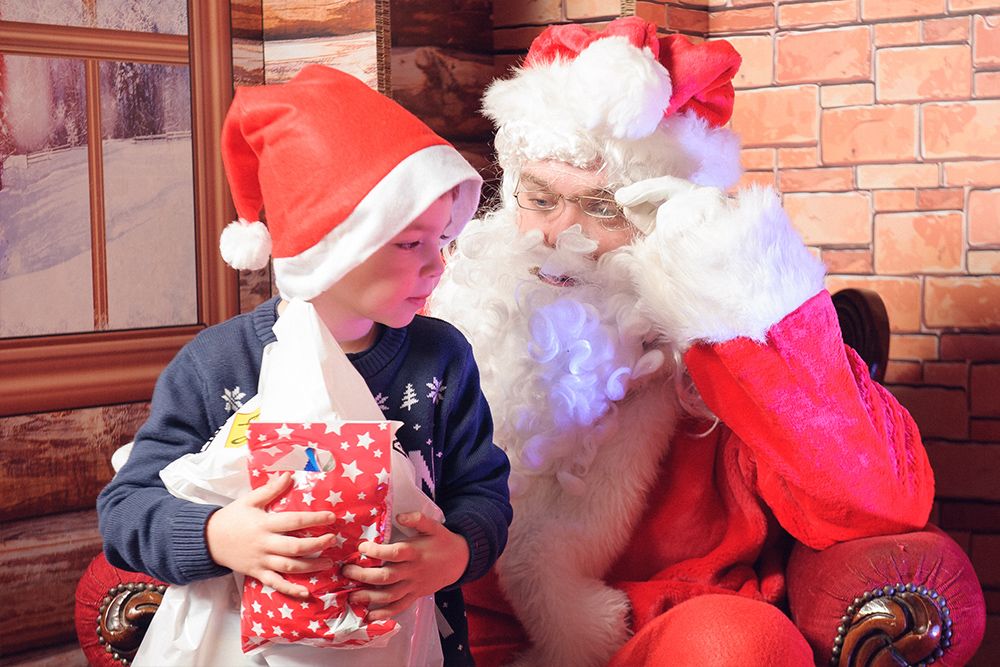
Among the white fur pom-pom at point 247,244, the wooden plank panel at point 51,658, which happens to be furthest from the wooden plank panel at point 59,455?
the white fur pom-pom at point 247,244

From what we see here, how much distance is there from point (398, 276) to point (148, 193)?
1.32 meters

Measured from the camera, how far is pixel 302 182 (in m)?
1.30

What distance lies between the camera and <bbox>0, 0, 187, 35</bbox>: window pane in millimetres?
2180

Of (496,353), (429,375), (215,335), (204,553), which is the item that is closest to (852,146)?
(496,353)

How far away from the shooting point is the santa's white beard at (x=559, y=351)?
178 cm

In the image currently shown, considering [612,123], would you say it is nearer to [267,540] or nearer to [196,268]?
[267,540]

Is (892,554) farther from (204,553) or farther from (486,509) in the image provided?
(204,553)

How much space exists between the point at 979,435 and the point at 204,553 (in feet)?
6.74

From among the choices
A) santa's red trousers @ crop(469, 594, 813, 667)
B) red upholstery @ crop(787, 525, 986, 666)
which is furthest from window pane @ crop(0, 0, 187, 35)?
red upholstery @ crop(787, 525, 986, 666)

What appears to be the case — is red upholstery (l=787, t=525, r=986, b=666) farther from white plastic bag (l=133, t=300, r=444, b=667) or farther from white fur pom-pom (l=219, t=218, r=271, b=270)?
white fur pom-pom (l=219, t=218, r=271, b=270)

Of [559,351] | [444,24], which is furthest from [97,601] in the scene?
[444,24]

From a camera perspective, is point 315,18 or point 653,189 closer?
point 653,189

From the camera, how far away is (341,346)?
144 cm

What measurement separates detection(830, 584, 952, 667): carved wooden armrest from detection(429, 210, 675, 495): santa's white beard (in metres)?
0.49
